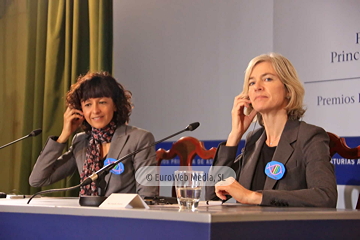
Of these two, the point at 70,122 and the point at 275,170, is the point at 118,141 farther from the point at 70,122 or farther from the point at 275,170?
the point at 275,170

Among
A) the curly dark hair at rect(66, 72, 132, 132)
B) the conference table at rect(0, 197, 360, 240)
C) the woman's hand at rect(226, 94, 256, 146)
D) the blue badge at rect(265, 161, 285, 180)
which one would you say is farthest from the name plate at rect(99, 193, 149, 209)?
the curly dark hair at rect(66, 72, 132, 132)

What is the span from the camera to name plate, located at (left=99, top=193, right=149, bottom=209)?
1255 millimetres

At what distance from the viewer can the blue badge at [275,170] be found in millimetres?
1961

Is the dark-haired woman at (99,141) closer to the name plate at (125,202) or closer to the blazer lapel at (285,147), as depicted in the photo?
the blazer lapel at (285,147)

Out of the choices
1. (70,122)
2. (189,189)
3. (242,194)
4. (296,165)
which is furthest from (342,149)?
(70,122)

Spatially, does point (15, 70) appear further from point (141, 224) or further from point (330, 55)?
point (141, 224)

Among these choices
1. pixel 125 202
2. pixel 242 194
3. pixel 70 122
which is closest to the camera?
pixel 125 202

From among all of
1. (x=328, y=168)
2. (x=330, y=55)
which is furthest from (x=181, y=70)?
(x=328, y=168)

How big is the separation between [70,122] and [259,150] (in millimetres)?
1196

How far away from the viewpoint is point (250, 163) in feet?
7.14

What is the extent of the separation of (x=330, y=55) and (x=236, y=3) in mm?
767

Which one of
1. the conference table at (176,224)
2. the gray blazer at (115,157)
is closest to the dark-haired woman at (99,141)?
the gray blazer at (115,157)

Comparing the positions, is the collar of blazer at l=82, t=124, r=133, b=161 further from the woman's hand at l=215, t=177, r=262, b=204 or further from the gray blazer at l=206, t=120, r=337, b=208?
the woman's hand at l=215, t=177, r=262, b=204

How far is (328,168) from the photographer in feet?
6.09
